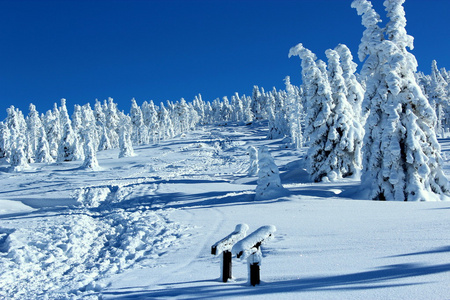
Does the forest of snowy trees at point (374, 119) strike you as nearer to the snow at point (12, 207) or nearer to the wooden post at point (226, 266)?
the wooden post at point (226, 266)

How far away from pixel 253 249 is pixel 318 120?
2152 cm

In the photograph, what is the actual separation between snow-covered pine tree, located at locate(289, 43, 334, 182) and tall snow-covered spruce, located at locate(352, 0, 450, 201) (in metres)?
8.32

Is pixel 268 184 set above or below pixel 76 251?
above

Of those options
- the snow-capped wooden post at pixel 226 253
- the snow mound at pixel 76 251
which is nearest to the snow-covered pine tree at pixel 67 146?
the snow mound at pixel 76 251

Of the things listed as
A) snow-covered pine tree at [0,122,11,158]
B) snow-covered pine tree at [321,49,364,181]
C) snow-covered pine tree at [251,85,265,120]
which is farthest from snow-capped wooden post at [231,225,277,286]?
snow-covered pine tree at [251,85,265,120]

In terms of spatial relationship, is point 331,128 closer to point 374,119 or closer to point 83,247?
point 374,119

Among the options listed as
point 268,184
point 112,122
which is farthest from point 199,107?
point 268,184

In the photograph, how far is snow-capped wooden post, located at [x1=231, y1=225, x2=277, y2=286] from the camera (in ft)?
14.8

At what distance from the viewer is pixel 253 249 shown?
4.68 meters

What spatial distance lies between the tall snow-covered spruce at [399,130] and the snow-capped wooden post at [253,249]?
12.5m

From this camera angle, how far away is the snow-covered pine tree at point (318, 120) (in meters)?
24.7

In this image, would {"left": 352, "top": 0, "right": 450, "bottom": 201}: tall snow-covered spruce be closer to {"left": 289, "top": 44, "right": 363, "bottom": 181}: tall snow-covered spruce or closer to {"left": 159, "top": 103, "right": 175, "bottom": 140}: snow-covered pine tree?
{"left": 289, "top": 44, "right": 363, "bottom": 181}: tall snow-covered spruce

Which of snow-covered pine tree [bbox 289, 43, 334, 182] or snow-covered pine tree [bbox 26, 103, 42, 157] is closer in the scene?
snow-covered pine tree [bbox 289, 43, 334, 182]

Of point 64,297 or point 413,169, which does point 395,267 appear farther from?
point 413,169
